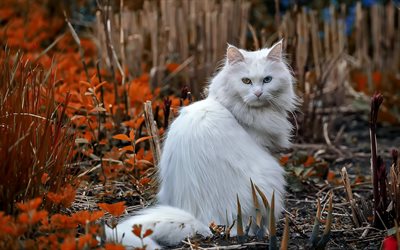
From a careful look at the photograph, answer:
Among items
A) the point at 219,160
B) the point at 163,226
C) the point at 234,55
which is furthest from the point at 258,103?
the point at 163,226

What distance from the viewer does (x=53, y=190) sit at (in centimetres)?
282

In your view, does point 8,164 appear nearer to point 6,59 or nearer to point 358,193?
point 6,59

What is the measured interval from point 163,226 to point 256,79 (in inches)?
34.2

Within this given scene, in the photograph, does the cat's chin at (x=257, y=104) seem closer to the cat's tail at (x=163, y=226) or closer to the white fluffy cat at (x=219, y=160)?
the white fluffy cat at (x=219, y=160)

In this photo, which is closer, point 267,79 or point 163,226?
point 163,226

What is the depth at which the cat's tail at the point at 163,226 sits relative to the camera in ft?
8.45

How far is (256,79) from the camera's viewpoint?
315 cm

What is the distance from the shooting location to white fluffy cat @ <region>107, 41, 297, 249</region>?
2.84 m

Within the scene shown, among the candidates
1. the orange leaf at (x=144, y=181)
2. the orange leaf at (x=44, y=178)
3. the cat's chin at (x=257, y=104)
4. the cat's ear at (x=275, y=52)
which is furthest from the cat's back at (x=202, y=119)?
the orange leaf at (x=44, y=178)

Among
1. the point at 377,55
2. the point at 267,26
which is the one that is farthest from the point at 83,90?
the point at 267,26

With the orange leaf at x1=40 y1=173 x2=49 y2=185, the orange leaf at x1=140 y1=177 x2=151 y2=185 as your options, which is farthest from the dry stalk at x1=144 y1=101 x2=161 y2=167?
the orange leaf at x1=40 y1=173 x2=49 y2=185

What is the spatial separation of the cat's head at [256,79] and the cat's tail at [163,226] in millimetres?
647

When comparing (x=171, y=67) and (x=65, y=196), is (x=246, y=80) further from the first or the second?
(x=171, y=67)

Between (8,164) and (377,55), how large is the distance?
503 centimetres
